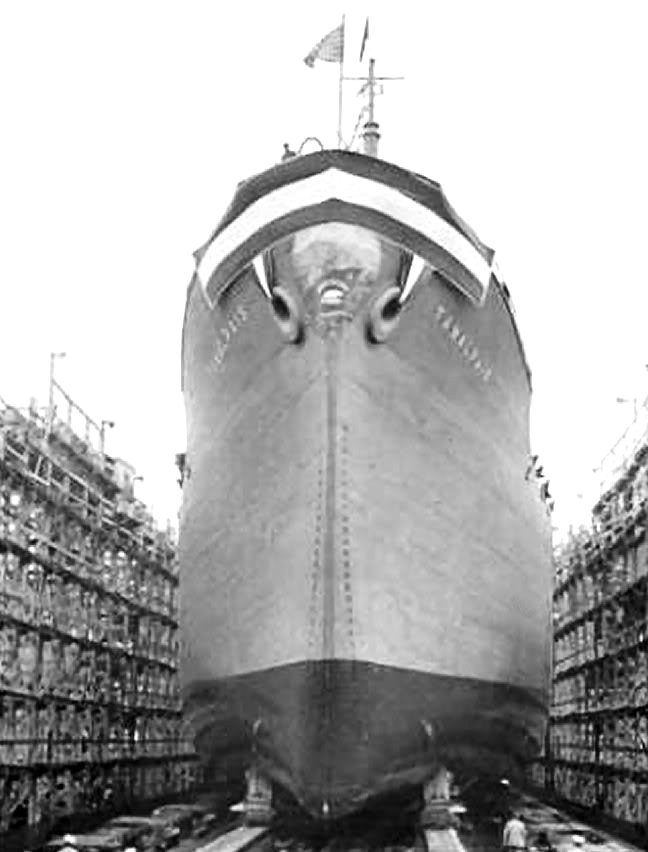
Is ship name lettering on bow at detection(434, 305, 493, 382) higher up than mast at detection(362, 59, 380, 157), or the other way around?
mast at detection(362, 59, 380, 157)

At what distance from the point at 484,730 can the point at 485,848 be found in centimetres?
113

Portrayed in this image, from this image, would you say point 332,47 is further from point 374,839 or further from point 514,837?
point 514,837

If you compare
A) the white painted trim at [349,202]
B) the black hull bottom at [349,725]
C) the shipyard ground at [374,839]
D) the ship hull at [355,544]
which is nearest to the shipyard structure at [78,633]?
the shipyard ground at [374,839]

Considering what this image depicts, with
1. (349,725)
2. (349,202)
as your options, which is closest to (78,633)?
(349,725)

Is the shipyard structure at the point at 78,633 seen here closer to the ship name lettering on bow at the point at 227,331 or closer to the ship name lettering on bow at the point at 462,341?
the ship name lettering on bow at the point at 227,331

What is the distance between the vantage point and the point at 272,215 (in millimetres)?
12695

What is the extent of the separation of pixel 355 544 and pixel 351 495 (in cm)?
43

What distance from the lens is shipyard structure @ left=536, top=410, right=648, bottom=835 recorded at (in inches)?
728

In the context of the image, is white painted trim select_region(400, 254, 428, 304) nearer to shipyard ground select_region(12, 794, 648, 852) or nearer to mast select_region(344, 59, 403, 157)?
mast select_region(344, 59, 403, 157)

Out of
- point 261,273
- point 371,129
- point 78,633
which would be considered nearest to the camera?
point 261,273

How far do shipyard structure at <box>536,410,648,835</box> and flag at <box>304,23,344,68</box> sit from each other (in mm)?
7244

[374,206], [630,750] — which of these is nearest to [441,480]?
[374,206]

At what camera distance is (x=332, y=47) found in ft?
49.2

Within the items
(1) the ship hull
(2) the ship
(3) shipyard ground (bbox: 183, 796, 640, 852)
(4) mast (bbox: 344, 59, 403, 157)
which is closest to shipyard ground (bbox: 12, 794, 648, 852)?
(3) shipyard ground (bbox: 183, 796, 640, 852)
